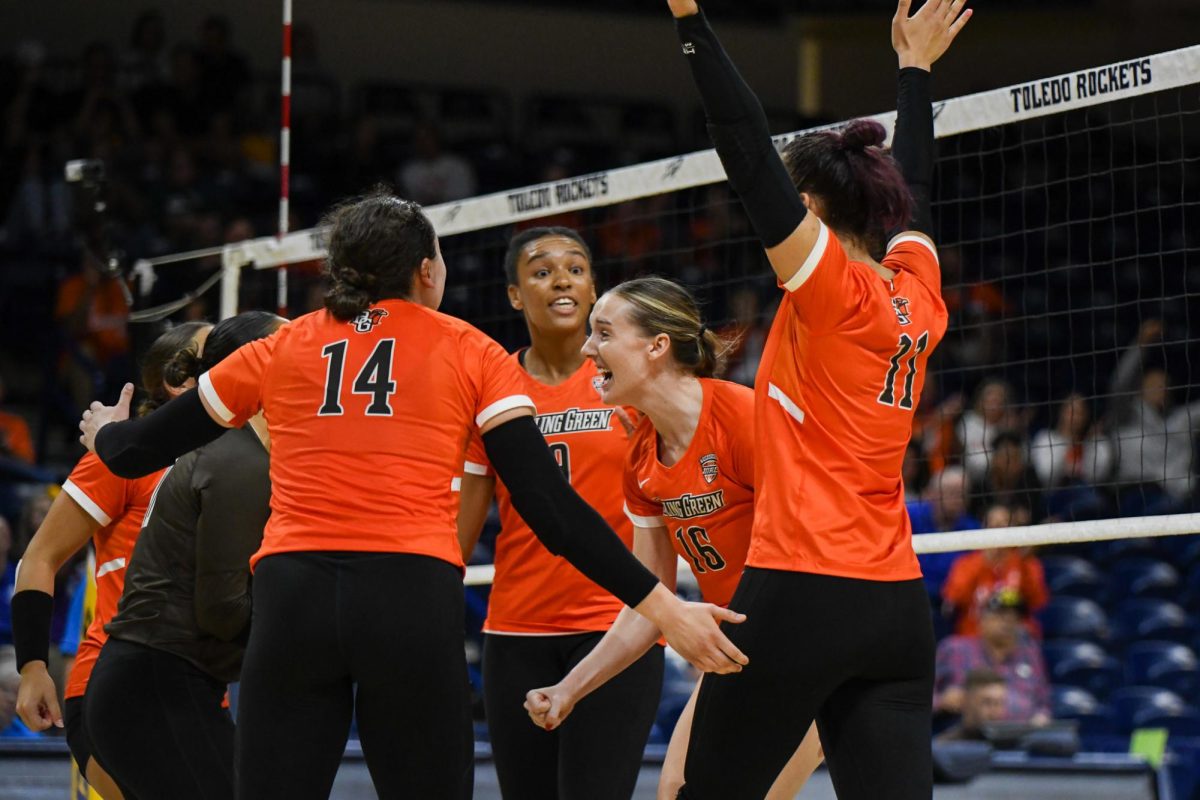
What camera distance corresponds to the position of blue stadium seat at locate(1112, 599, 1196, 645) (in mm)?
10492

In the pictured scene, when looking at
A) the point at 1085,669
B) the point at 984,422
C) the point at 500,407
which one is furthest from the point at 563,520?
the point at 984,422

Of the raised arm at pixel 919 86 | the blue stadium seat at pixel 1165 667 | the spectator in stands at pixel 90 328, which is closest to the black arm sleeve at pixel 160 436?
the raised arm at pixel 919 86

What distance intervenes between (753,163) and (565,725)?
6.65 ft

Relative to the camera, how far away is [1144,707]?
367 inches

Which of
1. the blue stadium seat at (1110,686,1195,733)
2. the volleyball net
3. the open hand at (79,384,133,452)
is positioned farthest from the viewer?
the blue stadium seat at (1110,686,1195,733)

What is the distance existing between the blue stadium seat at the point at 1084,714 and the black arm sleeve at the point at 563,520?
6.50 metres

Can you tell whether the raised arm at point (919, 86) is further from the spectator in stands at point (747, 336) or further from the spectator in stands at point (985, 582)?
the spectator in stands at point (747, 336)

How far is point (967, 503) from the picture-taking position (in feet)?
37.1

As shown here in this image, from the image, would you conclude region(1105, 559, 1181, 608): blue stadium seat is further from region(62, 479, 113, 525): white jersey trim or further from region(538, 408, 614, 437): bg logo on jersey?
region(62, 479, 113, 525): white jersey trim

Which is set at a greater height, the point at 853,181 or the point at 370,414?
the point at 853,181

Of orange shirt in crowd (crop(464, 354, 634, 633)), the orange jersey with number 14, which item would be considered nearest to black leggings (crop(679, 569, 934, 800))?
the orange jersey with number 14

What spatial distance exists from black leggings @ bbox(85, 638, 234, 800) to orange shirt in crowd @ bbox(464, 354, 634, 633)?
0.98 m

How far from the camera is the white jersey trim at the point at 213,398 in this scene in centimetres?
374

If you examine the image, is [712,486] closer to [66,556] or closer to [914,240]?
[914,240]
